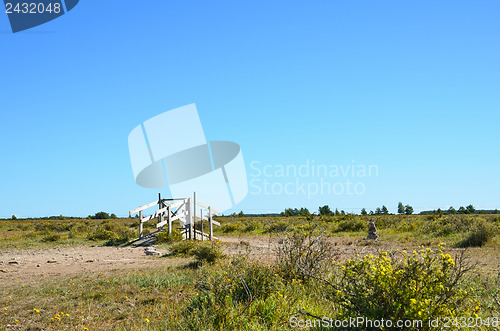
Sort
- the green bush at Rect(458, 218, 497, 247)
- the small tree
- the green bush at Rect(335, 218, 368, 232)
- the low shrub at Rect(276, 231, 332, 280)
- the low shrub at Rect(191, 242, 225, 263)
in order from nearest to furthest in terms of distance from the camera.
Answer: the low shrub at Rect(276, 231, 332, 280), the low shrub at Rect(191, 242, 225, 263), the green bush at Rect(458, 218, 497, 247), the green bush at Rect(335, 218, 368, 232), the small tree

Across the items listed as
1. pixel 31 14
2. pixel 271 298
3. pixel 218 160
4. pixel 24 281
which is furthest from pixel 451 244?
pixel 31 14

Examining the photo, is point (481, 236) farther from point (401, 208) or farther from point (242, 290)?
point (401, 208)

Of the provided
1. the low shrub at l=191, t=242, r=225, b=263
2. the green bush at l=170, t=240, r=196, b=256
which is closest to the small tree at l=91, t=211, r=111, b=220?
the green bush at l=170, t=240, r=196, b=256

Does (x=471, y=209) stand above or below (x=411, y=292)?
above

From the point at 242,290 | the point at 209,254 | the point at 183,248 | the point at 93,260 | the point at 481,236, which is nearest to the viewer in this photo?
the point at 242,290

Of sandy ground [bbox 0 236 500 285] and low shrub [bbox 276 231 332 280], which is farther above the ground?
low shrub [bbox 276 231 332 280]

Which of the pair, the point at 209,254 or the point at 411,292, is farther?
the point at 209,254

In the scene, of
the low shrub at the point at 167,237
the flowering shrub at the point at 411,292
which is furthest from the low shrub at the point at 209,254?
the low shrub at the point at 167,237

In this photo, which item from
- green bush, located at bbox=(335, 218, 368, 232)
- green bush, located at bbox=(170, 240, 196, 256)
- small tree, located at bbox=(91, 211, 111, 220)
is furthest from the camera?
small tree, located at bbox=(91, 211, 111, 220)

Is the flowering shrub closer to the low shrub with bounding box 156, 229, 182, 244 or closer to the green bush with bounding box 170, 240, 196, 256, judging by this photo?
the green bush with bounding box 170, 240, 196, 256

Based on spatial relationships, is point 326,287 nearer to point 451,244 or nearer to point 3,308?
point 3,308

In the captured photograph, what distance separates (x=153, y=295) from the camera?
7898 mm

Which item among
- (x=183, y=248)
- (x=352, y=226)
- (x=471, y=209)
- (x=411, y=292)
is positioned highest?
(x=471, y=209)

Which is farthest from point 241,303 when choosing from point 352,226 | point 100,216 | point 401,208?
point 100,216
